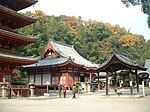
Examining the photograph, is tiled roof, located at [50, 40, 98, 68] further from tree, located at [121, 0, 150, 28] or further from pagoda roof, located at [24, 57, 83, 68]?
tree, located at [121, 0, 150, 28]

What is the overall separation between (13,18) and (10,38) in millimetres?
2927

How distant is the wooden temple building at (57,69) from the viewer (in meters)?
41.5

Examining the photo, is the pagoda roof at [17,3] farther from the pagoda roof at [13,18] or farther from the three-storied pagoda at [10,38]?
the pagoda roof at [13,18]

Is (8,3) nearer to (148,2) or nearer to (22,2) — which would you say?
(22,2)

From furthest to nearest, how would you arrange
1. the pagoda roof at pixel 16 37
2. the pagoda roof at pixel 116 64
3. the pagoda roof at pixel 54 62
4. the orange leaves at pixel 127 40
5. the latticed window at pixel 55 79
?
the orange leaves at pixel 127 40, the latticed window at pixel 55 79, the pagoda roof at pixel 54 62, the pagoda roof at pixel 16 37, the pagoda roof at pixel 116 64

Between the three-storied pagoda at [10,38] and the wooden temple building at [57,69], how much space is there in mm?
10495

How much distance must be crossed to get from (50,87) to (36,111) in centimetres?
3001

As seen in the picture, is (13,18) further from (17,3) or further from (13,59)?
(13,59)

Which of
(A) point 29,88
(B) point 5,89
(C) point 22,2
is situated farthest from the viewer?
(C) point 22,2

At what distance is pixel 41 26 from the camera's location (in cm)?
8369

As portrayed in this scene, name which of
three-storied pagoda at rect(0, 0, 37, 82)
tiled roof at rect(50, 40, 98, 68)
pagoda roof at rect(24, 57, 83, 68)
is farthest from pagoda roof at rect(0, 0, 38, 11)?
tiled roof at rect(50, 40, 98, 68)

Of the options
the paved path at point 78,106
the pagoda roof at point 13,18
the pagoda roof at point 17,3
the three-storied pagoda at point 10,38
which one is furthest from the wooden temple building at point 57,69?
the paved path at point 78,106

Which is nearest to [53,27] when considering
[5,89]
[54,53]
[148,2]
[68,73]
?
[54,53]

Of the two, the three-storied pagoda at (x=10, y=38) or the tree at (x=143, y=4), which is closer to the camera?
the tree at (x=143, y=4)
